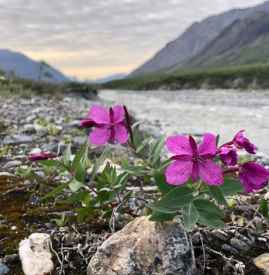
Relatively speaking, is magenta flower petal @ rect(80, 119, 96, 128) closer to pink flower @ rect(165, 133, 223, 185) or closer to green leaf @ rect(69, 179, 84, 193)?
pink flower @ rect(165, 133, 223, 185)

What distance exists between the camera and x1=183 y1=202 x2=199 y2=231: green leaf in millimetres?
2520

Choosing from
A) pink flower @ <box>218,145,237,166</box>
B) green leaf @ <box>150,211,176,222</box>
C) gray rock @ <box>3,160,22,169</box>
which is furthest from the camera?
gray rock @ <box>3,160,22,169</box>

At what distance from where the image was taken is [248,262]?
121 inches

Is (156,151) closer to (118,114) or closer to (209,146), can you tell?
(118,114)

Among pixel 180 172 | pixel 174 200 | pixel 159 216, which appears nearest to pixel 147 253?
pixel 159 216

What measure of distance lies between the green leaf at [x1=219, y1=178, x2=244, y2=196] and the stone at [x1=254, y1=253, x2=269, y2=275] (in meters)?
0.56

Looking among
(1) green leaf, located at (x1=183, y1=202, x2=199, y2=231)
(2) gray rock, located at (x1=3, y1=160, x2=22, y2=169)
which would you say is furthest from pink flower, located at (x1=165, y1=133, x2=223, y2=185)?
(2) gray rock, located at (x1=3, y1=160, x2=22, y2=169)

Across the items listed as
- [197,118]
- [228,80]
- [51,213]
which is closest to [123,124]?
[51,213]

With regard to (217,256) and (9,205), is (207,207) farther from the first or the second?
(9,205)

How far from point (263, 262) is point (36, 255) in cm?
151

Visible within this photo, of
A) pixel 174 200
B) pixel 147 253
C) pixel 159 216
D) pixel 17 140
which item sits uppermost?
pixel 174 200

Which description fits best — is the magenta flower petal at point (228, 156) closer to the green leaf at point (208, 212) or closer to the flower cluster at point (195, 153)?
the flower cluster at point (195, 153)

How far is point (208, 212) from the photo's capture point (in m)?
A: 2.74

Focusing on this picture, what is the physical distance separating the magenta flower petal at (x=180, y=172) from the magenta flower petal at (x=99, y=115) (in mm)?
584
